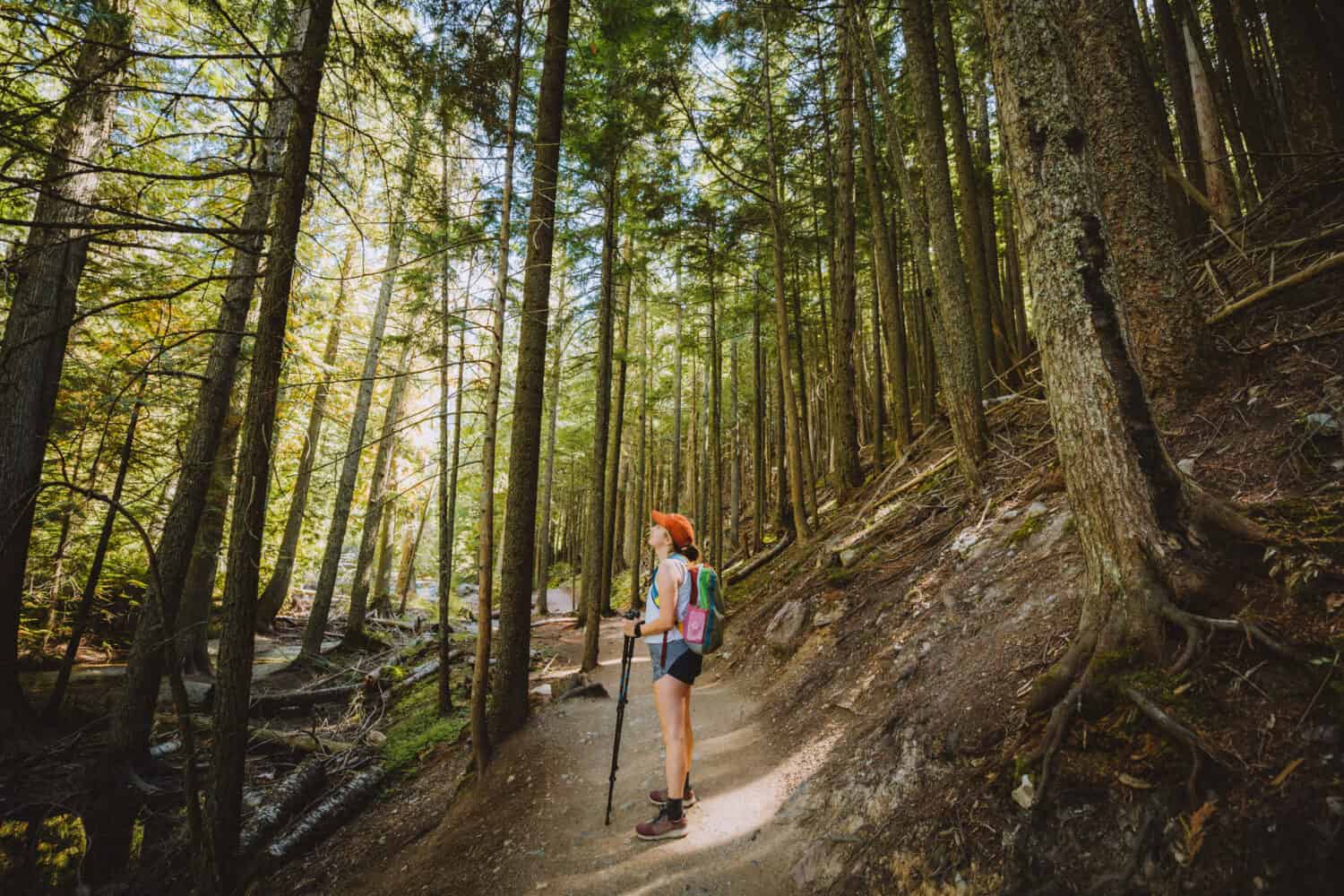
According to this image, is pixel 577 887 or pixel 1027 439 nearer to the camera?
pixel 577 887

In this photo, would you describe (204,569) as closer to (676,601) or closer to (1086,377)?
(676,601)

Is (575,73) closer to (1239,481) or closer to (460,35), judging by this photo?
(460,35)

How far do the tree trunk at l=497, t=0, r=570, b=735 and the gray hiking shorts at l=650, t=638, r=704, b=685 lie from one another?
108 inches

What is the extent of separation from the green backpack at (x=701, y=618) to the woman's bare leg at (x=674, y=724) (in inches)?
12.5

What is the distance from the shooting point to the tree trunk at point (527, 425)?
19.9ft

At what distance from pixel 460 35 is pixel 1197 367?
808cm

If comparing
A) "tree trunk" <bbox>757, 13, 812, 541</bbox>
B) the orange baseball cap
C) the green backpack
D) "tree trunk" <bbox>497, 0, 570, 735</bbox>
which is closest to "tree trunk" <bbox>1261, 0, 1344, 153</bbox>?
"tree trunk" <bbox>757, 13, 812, 541</bbox>

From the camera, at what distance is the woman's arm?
3.81 m

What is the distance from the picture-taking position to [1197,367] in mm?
4238

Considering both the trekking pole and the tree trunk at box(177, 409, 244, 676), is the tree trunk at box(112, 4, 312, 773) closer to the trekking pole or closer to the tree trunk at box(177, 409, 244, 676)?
the tree trunk at box(177, 409, 244, 676)

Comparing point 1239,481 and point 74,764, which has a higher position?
point 1239,481

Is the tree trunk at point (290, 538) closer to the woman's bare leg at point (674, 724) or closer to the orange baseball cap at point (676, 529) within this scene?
the orange baseball cap at point (676, 529)

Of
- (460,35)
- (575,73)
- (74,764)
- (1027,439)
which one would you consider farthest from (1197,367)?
(74,764)

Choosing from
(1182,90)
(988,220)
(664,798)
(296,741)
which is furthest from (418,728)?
(1182,90)
